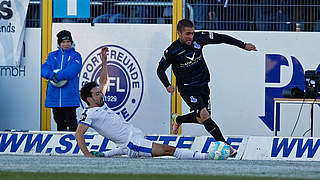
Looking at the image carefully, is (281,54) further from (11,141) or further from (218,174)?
(218,174)

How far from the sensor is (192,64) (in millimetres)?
11758

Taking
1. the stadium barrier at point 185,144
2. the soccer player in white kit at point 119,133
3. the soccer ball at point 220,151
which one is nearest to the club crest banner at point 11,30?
the stadium barrier at point 185,144

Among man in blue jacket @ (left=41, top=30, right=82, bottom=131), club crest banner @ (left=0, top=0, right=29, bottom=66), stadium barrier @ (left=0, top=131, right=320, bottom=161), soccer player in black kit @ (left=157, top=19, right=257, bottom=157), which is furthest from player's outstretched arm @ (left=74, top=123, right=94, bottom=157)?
club crest banner @ (left=0, top=0, right=29, bottom=66)

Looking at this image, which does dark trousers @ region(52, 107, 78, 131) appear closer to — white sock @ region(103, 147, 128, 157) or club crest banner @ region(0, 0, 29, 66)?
club crest banner @ region(0, 0, 29, 66)

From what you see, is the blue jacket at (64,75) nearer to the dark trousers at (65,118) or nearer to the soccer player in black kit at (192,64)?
the dark trousers at (65,118)

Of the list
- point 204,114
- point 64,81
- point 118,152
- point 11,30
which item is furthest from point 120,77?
point 118,152

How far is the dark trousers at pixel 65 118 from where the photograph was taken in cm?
1240

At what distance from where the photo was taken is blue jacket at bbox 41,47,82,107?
12.4 meters

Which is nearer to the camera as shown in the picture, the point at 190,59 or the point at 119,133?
the point at 119,133

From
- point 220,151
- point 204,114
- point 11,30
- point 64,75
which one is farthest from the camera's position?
point 11,30

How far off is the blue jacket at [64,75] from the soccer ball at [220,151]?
8.37 feet

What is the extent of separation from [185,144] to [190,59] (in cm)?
113

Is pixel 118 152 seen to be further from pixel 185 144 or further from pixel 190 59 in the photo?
pixel 190 59

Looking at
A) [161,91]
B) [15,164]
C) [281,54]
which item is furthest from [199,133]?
[15,164]
